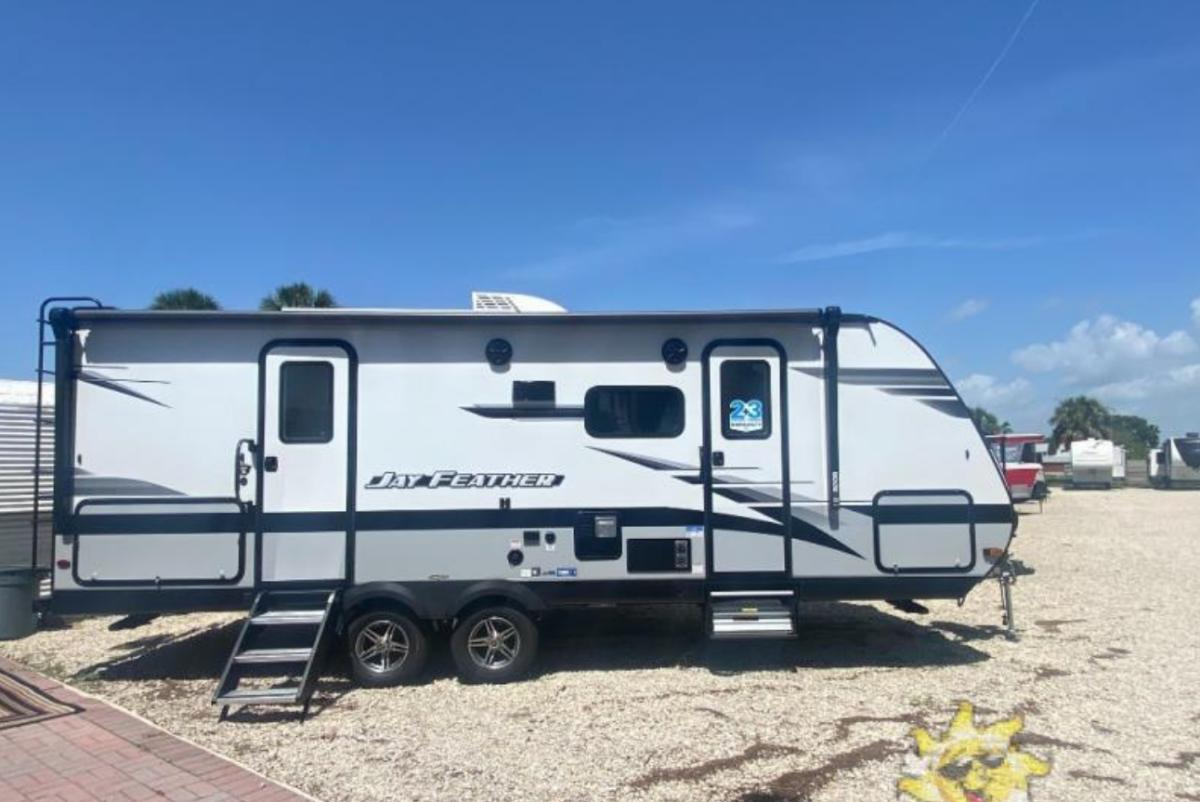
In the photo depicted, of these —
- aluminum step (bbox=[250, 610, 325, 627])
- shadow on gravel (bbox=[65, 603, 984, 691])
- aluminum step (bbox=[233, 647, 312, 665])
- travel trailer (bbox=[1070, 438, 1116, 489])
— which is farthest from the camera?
travel trailer (bbox=[1070, 438, 1116, 489])

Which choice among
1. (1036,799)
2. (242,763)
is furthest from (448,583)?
(1036,799)

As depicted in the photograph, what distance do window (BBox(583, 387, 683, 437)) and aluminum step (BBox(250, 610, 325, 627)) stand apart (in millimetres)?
2699

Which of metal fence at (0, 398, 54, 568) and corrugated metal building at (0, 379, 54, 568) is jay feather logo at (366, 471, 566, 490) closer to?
metal fence at (0, 398, 54, 568)

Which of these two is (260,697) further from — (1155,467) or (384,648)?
(1155,467)

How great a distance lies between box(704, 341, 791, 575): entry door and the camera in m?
7.62

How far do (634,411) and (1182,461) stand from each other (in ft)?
143

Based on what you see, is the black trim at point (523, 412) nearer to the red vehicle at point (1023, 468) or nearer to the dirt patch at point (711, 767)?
the dirt patch at point (711, 767)

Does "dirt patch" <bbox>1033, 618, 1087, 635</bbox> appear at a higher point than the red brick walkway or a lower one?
higher

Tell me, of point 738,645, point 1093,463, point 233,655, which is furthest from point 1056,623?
point 1093,463

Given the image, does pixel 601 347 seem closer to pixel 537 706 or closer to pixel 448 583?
pixel 448 583

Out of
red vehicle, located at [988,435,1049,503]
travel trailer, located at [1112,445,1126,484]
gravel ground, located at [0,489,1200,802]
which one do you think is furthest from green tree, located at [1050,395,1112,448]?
gravel ground, located at [0,489,1200,802]

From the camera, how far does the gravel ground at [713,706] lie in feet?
17.7

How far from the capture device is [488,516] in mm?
7512

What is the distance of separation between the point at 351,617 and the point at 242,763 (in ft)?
6.12
